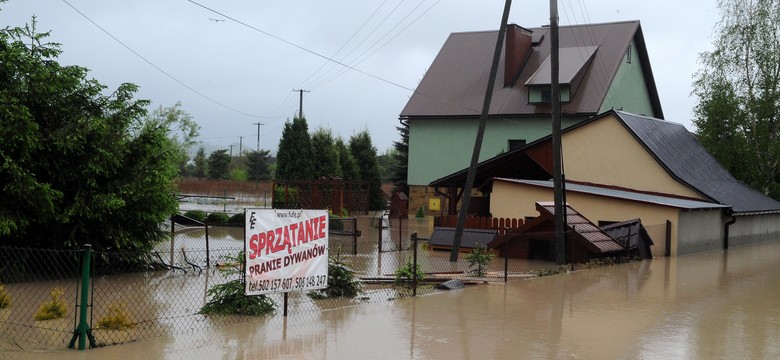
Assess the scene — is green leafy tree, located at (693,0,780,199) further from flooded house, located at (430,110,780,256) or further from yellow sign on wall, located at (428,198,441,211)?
yellow sign on wall, located at (428,198,441,211)

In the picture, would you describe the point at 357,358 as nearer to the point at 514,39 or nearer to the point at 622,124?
the point at 622,124

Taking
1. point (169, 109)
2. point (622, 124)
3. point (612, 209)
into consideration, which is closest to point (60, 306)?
point (612, 209)

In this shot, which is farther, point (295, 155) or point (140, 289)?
point (295, 155)

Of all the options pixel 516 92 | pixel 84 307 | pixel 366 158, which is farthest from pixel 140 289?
pixel 366 158

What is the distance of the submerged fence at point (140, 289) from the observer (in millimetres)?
11484

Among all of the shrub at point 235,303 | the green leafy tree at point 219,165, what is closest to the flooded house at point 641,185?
the shrub at point 235,303

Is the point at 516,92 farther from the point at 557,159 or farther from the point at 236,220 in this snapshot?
the point at 557,159

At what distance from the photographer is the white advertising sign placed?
1198 centimetres

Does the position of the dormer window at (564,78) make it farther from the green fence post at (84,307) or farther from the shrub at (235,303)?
the green fence post at (84,307)

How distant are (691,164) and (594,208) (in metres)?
8.53

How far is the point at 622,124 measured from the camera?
32.5 m

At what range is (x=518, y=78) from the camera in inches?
1925

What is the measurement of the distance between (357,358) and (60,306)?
510cm

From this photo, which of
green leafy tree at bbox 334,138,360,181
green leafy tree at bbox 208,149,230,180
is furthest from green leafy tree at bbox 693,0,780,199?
green leafy tree at bbox 208,149,230,180
